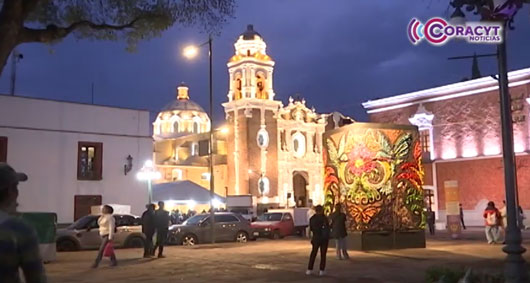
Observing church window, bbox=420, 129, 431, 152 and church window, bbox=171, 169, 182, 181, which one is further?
church window, bbox=171, 169, 182, 181

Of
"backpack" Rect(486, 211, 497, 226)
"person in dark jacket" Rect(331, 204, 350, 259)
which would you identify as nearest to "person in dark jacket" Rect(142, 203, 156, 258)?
"person in dark jacket" Rect(331, 204, 350, 259)

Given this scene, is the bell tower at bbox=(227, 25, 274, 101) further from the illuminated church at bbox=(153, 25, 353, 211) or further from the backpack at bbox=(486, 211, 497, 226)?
the backpack at bbox=(486, 211, 497, 226)

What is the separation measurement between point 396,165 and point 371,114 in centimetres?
2629

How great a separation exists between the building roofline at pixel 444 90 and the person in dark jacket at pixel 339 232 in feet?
76.6

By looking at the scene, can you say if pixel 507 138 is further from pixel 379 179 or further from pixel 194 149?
pixel 194 149

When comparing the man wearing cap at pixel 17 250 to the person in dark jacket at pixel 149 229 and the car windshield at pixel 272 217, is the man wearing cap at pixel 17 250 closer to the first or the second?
the person in dark jacket at pixel 149 229

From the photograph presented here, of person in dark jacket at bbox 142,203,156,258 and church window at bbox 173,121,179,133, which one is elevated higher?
church window at bbox 173,121,179,133

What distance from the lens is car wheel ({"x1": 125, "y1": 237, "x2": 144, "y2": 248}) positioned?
79.4ft

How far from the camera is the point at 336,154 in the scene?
72.6ft

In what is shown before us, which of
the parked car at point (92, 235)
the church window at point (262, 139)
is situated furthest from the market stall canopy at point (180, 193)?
the church window at point (262, 139)

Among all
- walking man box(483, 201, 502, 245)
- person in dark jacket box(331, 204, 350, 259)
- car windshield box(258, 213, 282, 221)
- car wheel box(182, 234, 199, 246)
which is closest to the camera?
person in dark jacket box(331, 204, 350, 259)

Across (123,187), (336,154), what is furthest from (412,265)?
(123,187)

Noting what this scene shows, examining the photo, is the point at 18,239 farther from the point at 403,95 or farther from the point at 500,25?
the point at 403,95

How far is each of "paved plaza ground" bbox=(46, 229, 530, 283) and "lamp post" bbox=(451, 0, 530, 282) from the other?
3.77m
